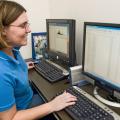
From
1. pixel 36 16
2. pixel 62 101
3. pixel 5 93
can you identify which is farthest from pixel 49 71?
pixel 36 16

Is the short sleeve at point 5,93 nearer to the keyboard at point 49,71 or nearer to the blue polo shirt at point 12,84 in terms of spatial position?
the blue polo shirt at point 12,84

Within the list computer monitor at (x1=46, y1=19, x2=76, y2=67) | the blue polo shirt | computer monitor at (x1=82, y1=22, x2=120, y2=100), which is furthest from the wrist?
computer monitor at (x1=46, y1=19, x2=76, y2=67)

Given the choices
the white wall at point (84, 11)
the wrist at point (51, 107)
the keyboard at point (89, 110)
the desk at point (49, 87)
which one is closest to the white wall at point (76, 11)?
the white wall at point (84, 11)

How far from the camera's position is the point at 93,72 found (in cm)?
122

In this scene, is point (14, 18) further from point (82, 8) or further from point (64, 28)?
point (82, 8)

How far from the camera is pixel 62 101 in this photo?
42.2 inches

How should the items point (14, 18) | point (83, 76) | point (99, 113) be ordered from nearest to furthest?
point (99, 113)
point (14, 18)
point (83, 76)

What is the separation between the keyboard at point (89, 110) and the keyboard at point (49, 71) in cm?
33

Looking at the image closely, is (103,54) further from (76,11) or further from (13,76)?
(76,11)

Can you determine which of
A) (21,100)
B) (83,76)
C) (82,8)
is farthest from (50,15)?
(21,100)

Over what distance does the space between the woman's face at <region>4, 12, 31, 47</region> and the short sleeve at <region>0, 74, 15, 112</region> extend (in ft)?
0.73

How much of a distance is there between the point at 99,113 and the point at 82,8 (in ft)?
2.88

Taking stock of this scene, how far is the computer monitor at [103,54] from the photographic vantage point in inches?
39.9

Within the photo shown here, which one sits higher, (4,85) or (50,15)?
(50,15)
